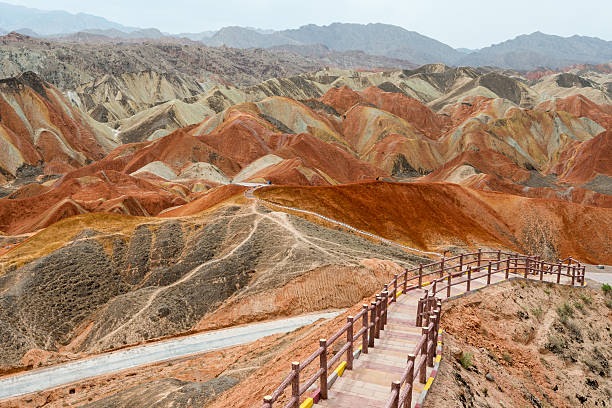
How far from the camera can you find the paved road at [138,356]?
2420cm

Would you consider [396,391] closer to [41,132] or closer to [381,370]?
[381,370]

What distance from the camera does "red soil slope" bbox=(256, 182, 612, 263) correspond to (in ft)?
161

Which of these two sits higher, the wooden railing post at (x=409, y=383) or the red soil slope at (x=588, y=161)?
the wooden railing post at (x=409, y=383)

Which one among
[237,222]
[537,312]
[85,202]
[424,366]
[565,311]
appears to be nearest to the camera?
[424,366]

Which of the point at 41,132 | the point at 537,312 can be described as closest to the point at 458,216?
the point at 537,312

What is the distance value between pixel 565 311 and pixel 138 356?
23217 millimetres

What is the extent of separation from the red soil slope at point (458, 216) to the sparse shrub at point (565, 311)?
28.3 m

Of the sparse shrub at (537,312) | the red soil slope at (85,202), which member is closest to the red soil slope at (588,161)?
the red soil slope at (85,202)

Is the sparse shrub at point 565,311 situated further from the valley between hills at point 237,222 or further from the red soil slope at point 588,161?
the red soil slope at point 588,161

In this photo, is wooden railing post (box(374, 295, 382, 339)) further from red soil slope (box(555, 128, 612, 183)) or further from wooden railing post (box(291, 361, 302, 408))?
red soil slope (box(555, 128, 612, 183))

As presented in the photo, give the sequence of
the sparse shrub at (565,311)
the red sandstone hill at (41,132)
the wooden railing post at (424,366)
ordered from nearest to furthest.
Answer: the wooden railing post at (424,366), the sparse shrub at (565,311), the red sandstone hill at (41,132)

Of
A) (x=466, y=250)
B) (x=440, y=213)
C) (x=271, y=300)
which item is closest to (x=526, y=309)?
(x=271, y=300)

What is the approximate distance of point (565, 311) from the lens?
18.8 m

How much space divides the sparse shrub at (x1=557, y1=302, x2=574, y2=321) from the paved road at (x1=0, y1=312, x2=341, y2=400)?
48.3 feet
